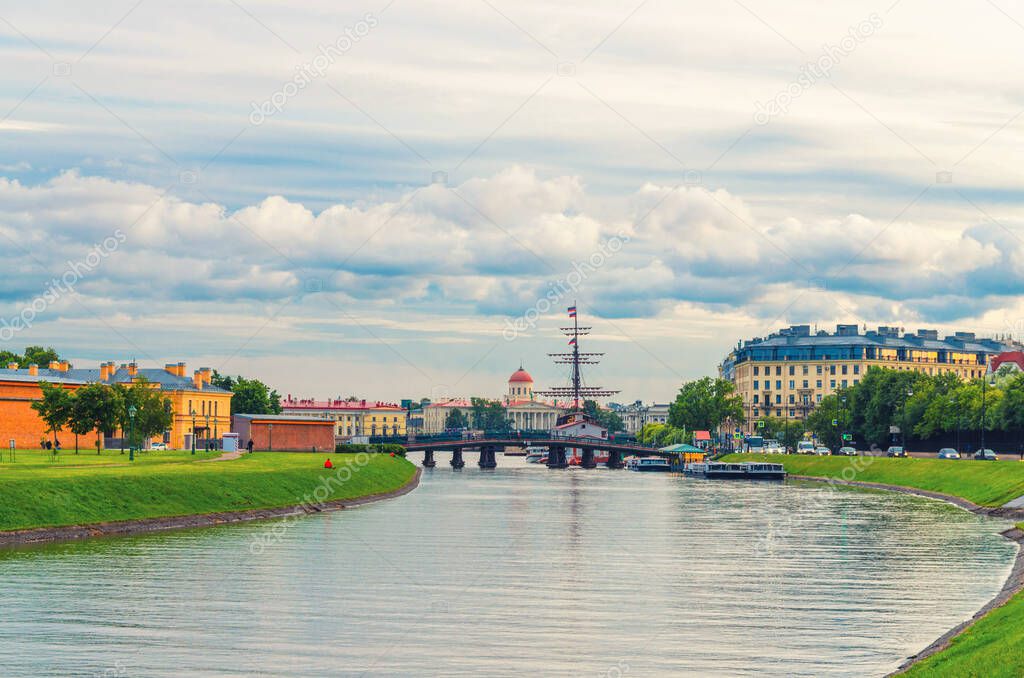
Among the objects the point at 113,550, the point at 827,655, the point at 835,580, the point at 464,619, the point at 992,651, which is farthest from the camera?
the point at 113,550

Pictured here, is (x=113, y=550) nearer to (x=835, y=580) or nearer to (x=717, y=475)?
(x=835, y=580)

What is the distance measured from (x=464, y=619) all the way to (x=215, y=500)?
4321cm

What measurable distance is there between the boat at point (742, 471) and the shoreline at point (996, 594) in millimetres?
33301

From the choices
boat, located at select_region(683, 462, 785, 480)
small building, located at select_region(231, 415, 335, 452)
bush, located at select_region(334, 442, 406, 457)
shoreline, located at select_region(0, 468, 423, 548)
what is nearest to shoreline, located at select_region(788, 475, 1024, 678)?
boat, located at select_region(683, 462, 785, 480)

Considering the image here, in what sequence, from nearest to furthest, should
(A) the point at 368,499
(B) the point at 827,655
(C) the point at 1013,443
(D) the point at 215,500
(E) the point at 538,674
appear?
(E) the point at 538,674 → (B) the point at 827,655 → (D) the point at 215,500 → (A) the point at 368,499 → (C) the point at 1013,443

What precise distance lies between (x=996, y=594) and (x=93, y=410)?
256ft

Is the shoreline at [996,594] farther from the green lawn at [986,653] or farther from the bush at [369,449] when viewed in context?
the bush at [369,449]

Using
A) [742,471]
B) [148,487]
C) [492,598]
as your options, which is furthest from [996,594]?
[742,471]

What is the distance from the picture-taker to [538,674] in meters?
31.9

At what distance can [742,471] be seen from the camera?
169m

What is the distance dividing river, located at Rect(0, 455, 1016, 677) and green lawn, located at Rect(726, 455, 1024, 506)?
1763 cm

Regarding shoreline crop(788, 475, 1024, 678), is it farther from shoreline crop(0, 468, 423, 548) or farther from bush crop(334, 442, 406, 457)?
bush crop(334, 442, 406, 457)

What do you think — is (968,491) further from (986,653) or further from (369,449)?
(986,653)

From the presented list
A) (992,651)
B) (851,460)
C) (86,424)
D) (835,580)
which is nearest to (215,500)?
(86,424)
